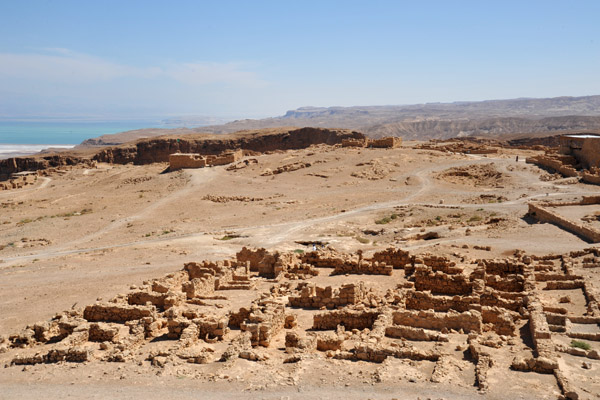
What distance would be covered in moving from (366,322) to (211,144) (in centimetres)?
7181

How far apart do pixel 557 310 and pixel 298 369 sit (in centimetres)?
697

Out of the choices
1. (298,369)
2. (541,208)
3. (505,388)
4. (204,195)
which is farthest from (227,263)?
(204,195)

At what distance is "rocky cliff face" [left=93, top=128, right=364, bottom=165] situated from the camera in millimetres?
79250

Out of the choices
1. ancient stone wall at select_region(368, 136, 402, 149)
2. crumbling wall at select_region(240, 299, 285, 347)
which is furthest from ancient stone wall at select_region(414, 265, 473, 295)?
ancient stone wall at select_region(368, 136, 402, 149)

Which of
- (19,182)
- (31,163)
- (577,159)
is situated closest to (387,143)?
(577,159)

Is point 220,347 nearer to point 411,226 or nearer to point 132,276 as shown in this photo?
point 132,276

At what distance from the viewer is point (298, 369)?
32.2ft

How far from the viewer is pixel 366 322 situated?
13078 millimetres

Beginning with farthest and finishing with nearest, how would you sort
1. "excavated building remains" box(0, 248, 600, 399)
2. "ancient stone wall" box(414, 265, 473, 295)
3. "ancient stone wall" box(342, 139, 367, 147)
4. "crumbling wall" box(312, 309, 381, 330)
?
1. "ancient stone wall" box(342, 139, 367, 147)
2. "ancient stone wall" box(414, 265, 473, 295)
3. "crumbling wall" box(312, 309, 381, 330)
4. "excavated building remains" box(0, 248, 600, 399)

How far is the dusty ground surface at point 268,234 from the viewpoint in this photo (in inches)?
368

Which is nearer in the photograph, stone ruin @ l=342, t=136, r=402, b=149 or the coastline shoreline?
stone ruin @ l=342, t=136, r=402, b=149

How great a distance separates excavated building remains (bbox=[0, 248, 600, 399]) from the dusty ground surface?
275 millimetres

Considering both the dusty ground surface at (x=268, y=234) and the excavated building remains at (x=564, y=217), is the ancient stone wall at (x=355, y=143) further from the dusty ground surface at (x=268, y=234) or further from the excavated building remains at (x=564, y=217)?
the excavated building remains at (x=564, y=217)

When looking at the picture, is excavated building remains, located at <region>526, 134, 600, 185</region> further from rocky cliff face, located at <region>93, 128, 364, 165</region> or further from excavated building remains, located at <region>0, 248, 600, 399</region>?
rocky cliff face, located at <region>93, 128, 364, 165</region>
